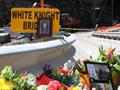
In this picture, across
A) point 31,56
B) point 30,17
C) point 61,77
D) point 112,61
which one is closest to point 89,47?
point 112,61

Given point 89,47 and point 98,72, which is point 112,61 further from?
point 89,47

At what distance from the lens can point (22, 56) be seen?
179 centimetres

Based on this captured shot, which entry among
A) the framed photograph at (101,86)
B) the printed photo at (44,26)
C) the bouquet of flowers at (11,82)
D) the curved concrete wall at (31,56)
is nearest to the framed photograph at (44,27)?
the printed photo at (44,26)

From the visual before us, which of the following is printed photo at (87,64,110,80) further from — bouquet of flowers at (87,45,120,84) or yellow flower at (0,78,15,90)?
yellow flower at (0,78,15,90)

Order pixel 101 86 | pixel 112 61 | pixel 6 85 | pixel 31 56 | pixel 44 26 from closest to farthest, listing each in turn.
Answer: pixel 6 85, pixel 31 56, pixel 101 86, pixel 112 61, pixel 44 26

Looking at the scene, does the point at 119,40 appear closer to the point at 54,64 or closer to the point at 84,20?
the point at 54,64

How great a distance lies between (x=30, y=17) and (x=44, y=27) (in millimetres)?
354

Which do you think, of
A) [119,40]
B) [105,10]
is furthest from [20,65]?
[105,10]

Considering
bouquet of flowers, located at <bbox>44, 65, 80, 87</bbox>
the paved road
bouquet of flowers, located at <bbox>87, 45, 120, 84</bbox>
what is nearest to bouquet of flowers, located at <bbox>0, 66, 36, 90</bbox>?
bouquet of flowers, located at <bbox>44, 65, 80, 87</bbox>

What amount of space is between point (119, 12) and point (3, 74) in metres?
49.7

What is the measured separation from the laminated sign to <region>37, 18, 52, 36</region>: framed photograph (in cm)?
8

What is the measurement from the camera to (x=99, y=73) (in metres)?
2.58

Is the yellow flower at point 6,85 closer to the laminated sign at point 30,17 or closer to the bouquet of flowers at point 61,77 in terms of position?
the bouquet of flowers at point 61,77

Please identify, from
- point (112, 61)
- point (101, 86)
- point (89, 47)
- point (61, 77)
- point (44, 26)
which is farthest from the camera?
point (89, 47)
